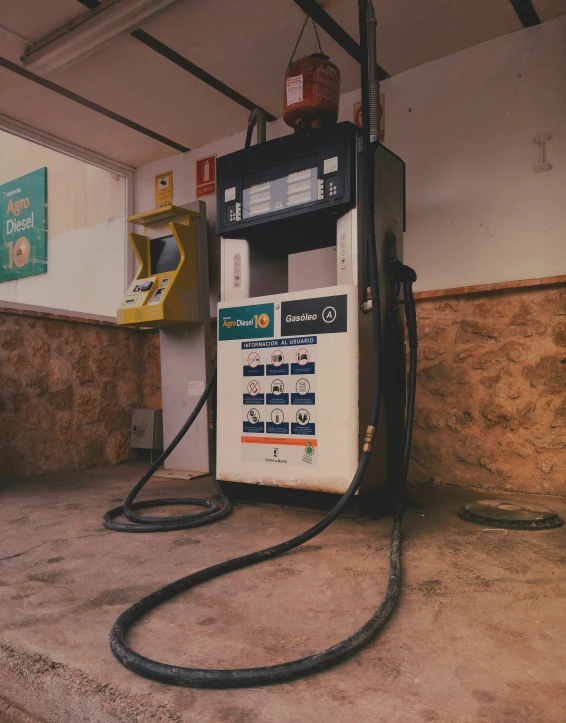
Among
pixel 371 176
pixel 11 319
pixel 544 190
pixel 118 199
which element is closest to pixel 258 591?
pixel 371 176

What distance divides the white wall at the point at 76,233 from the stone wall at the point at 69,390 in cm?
48

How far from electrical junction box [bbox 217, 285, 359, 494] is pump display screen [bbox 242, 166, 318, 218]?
37 cm

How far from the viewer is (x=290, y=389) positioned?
2.18 meters

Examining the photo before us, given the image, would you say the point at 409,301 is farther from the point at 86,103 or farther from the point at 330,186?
the point at 86,103

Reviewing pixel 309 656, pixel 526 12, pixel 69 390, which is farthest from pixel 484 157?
pixel 69 390

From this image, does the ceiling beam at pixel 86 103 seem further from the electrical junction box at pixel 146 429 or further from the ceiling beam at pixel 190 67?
the electrical junction box at pixel 146 429

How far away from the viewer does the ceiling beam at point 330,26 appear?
244cm

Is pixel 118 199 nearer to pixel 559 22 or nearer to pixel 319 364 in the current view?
pixel 319 364

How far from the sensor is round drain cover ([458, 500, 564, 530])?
6.34 ft

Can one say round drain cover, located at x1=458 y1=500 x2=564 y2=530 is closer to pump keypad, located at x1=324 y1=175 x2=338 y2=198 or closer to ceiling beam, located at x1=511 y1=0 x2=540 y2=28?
pump keypad, located at x1=324 y1=175 x2=338 y2=198

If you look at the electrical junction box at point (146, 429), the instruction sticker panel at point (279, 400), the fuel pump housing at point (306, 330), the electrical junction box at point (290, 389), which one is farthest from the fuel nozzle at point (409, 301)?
the electrical junction box at point (146, 429)

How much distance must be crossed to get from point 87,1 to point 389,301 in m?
1.90

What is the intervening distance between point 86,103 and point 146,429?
2064 millimetres

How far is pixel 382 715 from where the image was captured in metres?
0.82
